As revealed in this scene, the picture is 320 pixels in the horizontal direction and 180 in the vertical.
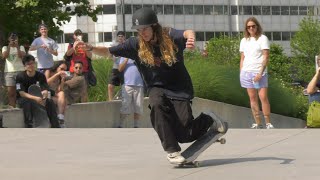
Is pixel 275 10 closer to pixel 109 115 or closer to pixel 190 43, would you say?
pixel 109 115

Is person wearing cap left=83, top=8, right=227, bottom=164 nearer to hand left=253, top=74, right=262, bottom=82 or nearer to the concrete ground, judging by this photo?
the concrete ground

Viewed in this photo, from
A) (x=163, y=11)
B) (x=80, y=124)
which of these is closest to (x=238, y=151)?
(x=80, y=124)

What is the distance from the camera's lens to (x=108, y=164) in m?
8.46

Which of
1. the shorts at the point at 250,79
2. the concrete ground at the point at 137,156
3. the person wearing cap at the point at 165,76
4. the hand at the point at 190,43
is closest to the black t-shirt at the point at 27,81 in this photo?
the concrete ground at the point at 137,156

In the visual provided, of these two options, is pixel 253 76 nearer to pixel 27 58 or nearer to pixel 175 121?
pixel 27 58

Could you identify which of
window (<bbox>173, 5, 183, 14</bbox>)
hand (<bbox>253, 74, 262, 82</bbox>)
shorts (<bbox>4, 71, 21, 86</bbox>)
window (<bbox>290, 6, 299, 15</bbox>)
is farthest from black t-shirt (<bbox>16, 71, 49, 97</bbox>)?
window (<bbox>290, 6, 299, 15</bbox>)

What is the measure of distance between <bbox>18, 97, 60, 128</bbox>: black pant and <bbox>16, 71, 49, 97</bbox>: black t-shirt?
20 cm

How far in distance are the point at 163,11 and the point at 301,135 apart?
80769 mm

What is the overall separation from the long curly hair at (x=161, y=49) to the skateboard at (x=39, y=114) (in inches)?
246

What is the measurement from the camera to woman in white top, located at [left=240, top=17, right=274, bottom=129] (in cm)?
1309

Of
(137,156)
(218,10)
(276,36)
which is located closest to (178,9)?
(218,10)

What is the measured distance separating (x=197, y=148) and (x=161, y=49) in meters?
1.08

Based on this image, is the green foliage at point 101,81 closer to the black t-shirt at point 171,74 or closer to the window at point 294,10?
the black t-shirt at point 171,74

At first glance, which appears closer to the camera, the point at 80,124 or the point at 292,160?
the point at 292,160
